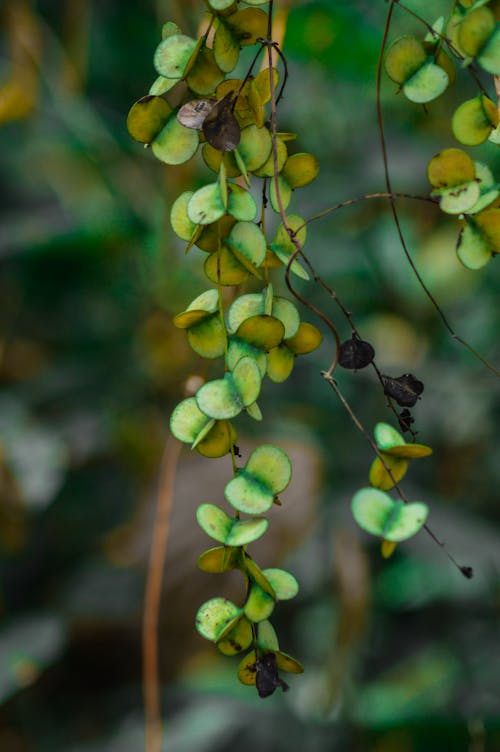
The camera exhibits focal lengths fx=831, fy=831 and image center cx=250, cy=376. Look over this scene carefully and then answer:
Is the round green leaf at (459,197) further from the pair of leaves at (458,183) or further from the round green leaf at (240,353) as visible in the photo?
the round green leaf at (240,353)

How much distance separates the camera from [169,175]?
3.55ft

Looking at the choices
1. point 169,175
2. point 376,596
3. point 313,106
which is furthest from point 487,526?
point 313,106

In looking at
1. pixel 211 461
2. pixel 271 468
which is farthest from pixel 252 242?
pixel 211 461

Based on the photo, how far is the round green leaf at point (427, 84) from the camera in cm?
37

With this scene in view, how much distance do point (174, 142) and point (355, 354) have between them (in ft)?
0.43

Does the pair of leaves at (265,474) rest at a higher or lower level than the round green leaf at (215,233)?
lower

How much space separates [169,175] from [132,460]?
1.30 feet

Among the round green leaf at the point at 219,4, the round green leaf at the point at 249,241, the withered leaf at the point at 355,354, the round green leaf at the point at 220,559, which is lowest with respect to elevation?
the round green leaf at the point at 220,559

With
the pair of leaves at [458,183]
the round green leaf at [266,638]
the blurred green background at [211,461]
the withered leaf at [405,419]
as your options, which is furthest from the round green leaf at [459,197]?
the blurred green background at [211,461]

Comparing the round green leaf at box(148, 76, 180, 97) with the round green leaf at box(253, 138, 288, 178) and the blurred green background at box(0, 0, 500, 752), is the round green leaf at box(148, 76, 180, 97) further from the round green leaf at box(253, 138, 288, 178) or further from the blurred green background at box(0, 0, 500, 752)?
the blurred green background at box(0, 0, 500, 752)

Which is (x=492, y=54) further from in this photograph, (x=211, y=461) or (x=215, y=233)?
(x=211, y=461)

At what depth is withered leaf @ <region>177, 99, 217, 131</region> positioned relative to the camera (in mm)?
372

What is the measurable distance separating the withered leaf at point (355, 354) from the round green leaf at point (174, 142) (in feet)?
0.38

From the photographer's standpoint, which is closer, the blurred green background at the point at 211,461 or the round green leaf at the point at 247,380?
the round green leaf at the point at 247,380
